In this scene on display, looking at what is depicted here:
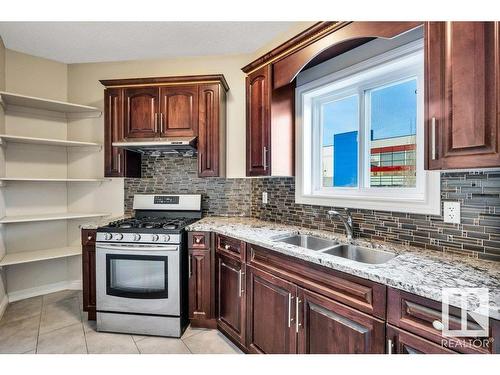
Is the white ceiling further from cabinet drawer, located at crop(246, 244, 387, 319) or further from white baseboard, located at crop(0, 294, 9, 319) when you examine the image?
white baseboard, located at crop(0, 294, 9, 319)

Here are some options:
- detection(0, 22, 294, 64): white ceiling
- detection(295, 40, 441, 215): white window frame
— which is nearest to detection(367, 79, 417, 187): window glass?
detection(295, 40, 441, 215): white window frame

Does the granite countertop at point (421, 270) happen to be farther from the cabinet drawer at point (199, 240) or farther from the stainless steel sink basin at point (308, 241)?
the cabinet drawer at point (199, 240)

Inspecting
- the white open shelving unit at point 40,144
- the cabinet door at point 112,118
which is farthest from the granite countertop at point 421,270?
the white open shelving unit at point 40,144

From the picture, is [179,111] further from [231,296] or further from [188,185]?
[231,296]

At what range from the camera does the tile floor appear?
1.95 metres

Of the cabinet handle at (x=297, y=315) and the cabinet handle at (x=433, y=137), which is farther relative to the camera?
the cabinet handle at (x=297, y=315)

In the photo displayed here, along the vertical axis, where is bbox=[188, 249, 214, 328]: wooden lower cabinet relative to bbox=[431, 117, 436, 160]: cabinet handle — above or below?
below

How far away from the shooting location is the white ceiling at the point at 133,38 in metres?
2.36

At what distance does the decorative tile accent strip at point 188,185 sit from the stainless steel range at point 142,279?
0.77 metres

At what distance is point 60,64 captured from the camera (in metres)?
3.01

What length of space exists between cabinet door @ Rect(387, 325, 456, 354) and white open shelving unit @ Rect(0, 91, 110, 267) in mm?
2958

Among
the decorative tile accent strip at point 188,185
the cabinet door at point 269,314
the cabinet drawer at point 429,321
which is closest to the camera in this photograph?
the cabinet drawer at point 429,321

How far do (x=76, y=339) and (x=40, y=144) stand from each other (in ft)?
6.90

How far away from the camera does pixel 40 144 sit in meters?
2.86
